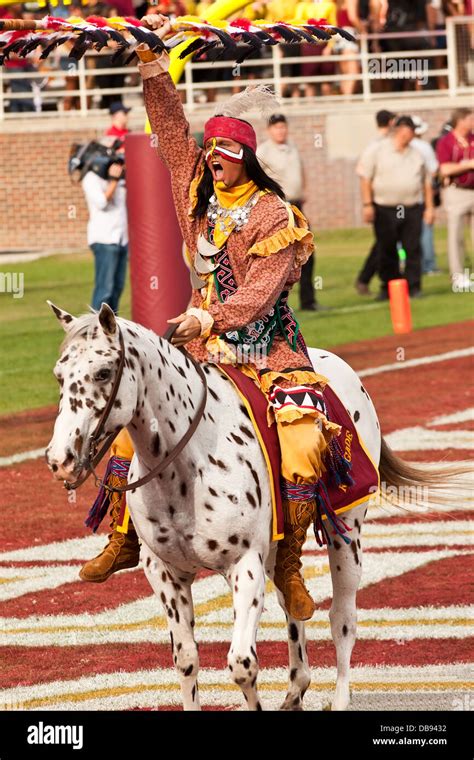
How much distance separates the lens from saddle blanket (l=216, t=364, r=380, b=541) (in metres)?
7.35

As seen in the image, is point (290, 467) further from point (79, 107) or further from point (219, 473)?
point (79, 107)

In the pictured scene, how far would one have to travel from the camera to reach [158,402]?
6859 mm

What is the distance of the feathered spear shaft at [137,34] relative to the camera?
7453 millimetres

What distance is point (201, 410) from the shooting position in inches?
277

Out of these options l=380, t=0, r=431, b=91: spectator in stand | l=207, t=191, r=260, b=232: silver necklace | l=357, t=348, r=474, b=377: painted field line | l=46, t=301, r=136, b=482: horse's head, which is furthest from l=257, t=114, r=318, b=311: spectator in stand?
l=46, t=301, r=136, b=482: horse's head

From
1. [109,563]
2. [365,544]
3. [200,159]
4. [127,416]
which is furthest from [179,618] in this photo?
[365,544]

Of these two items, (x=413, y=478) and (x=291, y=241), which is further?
(x=413, y=478)

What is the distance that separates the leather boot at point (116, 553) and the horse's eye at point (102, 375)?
1379 mm

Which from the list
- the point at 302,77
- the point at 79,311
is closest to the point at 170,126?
the point at 79,311

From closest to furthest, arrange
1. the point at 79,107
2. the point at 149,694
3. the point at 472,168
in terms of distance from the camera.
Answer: the point at 149,694
the point at 472,168
the point at 79,107

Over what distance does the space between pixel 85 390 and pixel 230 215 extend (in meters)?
1.38

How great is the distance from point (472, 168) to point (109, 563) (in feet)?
59.4

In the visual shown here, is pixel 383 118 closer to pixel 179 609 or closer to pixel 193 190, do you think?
pixel 193 190

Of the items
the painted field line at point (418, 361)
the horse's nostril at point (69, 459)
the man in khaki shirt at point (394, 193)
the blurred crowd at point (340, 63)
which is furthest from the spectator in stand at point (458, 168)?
the horse's nostril at point (69, 459)
